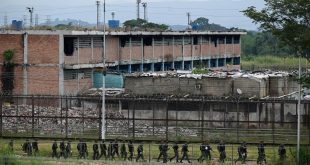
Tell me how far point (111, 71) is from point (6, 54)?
333 inches

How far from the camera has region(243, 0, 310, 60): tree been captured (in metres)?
31.7

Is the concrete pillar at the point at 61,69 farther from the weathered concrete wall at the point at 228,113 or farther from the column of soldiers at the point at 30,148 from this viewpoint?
the column of soldiers at the point at 30,148

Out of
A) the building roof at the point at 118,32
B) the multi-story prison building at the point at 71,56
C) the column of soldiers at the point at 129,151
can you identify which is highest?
the building roof at the point at 118,32

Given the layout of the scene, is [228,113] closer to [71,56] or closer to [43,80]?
[71,56]

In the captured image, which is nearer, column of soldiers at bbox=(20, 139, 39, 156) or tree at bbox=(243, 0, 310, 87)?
tree at bbox=(243, 0, 310, 87)

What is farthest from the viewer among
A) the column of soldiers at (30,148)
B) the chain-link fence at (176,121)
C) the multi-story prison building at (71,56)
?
the multi-story prison building at (71,56)

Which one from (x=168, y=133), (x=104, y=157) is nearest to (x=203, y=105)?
(x=168, y=133)

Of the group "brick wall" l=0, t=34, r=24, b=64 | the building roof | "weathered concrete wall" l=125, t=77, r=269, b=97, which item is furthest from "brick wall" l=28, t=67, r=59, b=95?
"weathered concrete wall" l=125, t=77, r=269, b=97

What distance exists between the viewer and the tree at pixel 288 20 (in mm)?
31688

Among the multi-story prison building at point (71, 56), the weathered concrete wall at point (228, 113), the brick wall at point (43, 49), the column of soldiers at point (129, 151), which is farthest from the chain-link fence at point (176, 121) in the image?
the brick wall at point (43, 49)

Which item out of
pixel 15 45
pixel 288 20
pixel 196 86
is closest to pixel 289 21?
pixel 288 20

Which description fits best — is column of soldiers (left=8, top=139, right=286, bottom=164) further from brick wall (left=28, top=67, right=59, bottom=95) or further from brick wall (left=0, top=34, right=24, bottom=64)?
brick wall (left=0, top=34, right=24, bottom=64)

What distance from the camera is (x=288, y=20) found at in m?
32.6

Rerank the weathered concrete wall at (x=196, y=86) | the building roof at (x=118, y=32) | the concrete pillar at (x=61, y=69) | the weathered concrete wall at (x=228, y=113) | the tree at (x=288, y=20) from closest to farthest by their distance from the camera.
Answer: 1. the tree at (x=288, y=20)
2. the weathered concrete wall at (x=228, y=113)
3. the weathered concrete wall at (x=196, y=86)
4. the concrete pillar at (x=61, y=69)
5. the building roof at (x=118, y=32)
